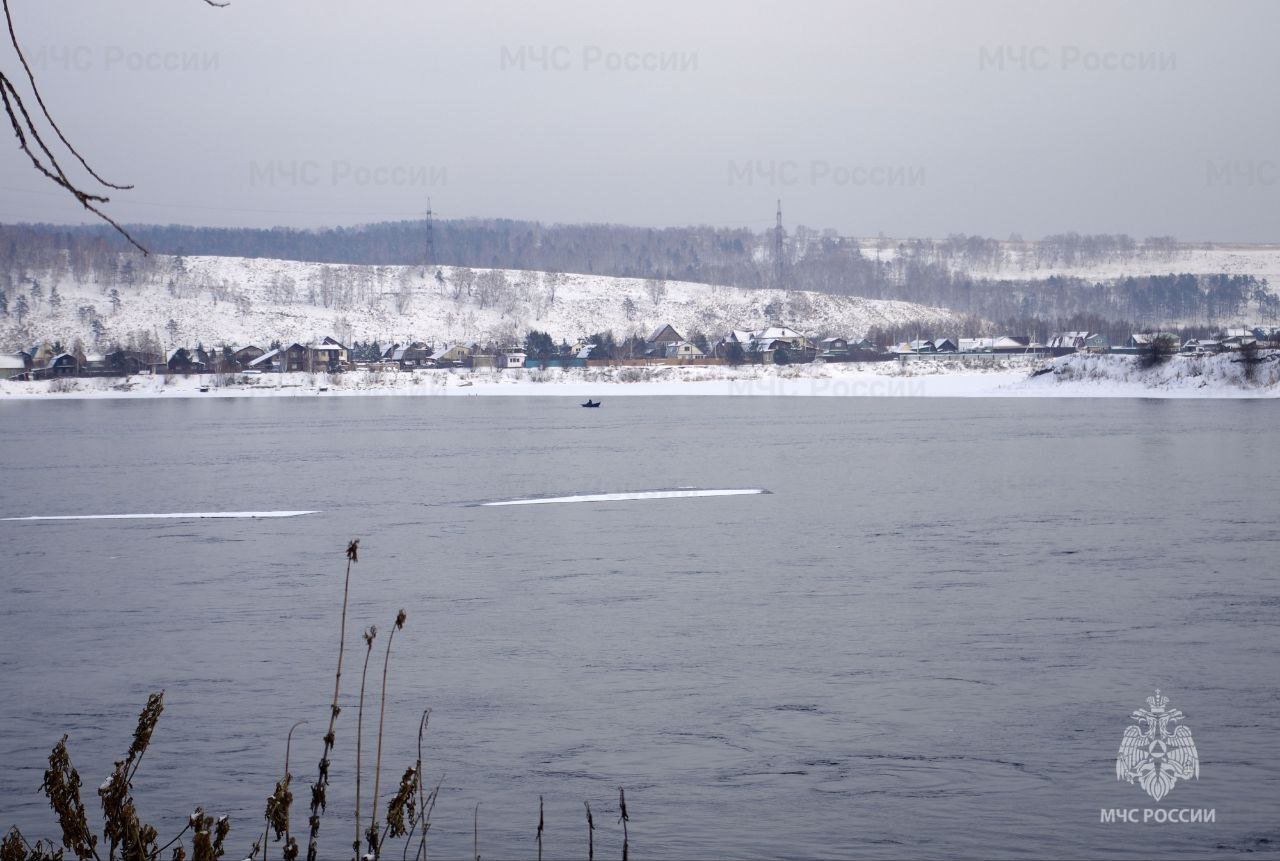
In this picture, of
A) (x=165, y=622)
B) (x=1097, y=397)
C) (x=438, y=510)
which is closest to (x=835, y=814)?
(x=165, y=622)

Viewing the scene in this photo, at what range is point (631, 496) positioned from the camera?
2517 cm

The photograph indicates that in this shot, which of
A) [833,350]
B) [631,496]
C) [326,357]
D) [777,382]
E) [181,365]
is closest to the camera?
[631,496]

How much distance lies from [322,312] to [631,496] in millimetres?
157709

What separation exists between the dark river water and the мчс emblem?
0.14m

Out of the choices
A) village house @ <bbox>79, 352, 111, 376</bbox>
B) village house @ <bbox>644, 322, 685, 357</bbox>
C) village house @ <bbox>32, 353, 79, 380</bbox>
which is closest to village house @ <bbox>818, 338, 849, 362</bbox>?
village house @ <bbox>644, 322, 685, 357</bbox>

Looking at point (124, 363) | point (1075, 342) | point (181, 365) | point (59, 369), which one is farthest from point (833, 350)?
point (59, 369)

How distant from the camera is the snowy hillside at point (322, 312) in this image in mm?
155250

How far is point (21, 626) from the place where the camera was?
1397cm

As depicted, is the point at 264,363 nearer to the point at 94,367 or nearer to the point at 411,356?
the point at 94,367

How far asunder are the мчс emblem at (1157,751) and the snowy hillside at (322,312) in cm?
14348

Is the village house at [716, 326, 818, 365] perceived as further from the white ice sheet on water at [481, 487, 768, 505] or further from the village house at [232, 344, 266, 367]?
the white ice sheet on water at [481, 487, 768, 505]

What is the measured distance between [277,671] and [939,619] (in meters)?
6.38

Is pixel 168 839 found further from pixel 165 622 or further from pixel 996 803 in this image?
pixel 165 622

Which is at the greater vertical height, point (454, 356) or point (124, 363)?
point (454, 356)
